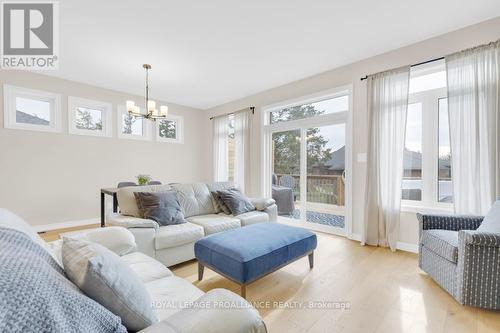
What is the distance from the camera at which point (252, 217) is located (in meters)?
3.17

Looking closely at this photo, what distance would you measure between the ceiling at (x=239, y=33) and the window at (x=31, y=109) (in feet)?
1.51

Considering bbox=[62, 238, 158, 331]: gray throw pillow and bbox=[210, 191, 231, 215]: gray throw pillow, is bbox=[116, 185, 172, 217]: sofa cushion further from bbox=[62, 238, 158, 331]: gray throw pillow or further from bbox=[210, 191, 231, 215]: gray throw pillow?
bbox=[62, 238, 158, 331]: gray throw pillow

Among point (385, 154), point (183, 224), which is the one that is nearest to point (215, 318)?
point (183, 224)

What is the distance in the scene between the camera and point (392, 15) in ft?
7.85

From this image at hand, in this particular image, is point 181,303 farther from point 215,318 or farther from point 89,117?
point 89,117

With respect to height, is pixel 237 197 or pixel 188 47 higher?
pixel 188 47

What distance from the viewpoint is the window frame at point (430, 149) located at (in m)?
2.87

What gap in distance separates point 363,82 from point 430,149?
1275mm

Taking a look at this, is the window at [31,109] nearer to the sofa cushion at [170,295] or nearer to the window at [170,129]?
the window at [170,129]

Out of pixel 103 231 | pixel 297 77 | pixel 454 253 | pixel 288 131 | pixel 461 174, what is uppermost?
pixel 297 77


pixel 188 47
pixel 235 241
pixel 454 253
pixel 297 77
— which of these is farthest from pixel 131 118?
pixel 454 253

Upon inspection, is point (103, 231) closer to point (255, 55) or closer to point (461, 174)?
point (255, 55)

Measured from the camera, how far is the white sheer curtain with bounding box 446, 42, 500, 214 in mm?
2350

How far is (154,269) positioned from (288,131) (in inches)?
137
